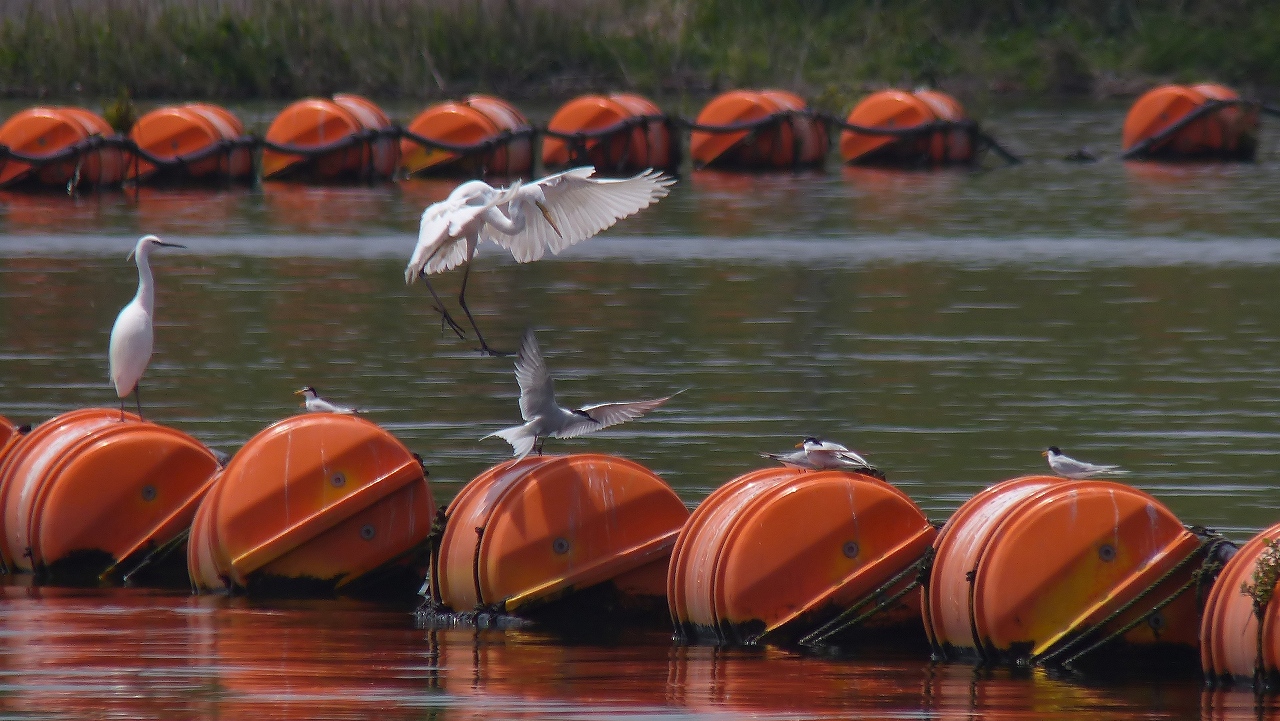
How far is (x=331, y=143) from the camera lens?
32.0 metres

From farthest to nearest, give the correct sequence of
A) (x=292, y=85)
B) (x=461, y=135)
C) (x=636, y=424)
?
(x=292, y=85), (x=461, y=135), (x=636, y=424)

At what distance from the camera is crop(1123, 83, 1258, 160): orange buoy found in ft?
115

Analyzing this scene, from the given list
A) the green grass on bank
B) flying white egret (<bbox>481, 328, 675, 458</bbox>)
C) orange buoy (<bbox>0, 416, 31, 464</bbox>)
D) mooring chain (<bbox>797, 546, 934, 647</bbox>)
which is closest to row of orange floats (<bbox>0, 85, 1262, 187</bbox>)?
the green grass on bank

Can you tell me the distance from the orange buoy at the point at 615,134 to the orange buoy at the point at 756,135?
774 millimetres

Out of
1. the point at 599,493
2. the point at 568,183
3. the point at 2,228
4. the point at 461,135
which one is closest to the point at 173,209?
the point at 2,228

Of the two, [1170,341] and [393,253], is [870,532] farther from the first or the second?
[393,253]

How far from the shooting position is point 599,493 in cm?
955

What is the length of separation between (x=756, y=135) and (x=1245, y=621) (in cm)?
2642

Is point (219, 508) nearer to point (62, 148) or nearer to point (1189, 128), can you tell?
point (62, 148)

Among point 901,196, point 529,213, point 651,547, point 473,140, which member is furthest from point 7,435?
point 473,140

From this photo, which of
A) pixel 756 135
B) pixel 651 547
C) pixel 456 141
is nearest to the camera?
pixel 651 547

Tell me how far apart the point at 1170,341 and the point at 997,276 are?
4738mm

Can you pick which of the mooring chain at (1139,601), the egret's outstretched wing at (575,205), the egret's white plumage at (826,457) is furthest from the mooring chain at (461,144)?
the mooring chain at (1139,601)

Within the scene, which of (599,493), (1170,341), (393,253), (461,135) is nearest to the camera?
(599,493)
